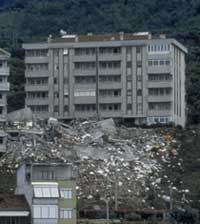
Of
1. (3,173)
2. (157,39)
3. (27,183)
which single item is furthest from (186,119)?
(27,183)

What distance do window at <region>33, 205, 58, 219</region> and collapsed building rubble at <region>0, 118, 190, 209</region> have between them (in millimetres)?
11945

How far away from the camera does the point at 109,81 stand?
159 metres

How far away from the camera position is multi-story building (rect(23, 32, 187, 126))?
518ft

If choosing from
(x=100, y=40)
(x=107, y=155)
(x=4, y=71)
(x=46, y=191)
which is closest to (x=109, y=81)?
(x=100, y=40)

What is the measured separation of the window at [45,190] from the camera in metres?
118

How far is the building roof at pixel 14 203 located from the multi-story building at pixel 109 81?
36757mm

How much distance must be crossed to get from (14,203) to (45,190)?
7.38 ft

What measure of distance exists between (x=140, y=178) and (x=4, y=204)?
2106 cm

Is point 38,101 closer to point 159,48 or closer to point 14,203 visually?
point 159,48

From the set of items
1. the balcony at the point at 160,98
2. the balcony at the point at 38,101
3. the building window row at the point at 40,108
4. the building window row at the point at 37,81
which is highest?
the building window row at the point at 37,81

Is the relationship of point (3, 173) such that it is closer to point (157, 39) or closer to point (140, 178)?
point (140, 178)

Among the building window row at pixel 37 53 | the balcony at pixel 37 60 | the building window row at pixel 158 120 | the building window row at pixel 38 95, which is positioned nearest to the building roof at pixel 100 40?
the building window row at pixel 37 53

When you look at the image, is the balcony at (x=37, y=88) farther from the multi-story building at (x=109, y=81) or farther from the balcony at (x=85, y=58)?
the balcony at (x=85, y=58)

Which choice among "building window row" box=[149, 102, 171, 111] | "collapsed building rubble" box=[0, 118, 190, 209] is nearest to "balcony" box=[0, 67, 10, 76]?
"collapsed building rubble" box=[0, 118, 190, 209]
